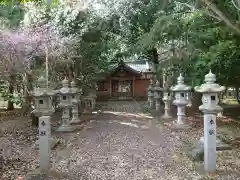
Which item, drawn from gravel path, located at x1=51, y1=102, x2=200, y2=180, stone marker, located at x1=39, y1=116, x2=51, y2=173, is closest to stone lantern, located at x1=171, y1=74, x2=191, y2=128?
gravel path, located at x1=51, y1=102, x2=200, y2=180

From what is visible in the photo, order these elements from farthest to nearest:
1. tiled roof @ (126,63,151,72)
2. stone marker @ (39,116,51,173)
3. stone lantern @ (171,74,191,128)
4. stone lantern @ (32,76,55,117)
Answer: tiled roof @ (126,63,151,72)
stone lantern @ (171,74,191,128)
stone lantern @ (32,76,55,117)
stone marker @ (39,116,51,173)

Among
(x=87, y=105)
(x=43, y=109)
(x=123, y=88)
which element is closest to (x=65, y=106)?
(x=43, y=109)

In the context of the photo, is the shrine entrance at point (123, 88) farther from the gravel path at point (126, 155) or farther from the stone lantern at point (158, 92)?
the gravel path at point (126, 155)

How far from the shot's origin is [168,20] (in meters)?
13.4

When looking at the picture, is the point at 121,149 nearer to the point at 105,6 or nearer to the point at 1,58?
the point at 1,58

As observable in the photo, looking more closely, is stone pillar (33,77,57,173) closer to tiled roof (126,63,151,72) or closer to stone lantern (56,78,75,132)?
stone lantern (56,78,75,132)

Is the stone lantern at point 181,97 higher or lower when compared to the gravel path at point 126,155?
higher

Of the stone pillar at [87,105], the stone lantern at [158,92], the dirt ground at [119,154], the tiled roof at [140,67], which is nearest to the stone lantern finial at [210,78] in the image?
the dirt ground at [119,154]

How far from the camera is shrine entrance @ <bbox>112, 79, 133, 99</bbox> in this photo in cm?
3516

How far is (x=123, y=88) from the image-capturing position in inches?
1407

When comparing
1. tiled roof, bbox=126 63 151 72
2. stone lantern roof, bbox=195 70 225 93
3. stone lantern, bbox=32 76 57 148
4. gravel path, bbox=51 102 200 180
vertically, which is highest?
tiled roof, bbox=126 63 151 72

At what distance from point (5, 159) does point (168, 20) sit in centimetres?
849

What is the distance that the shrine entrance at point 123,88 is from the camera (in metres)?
35.2

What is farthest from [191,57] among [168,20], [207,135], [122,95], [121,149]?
[122,95]
